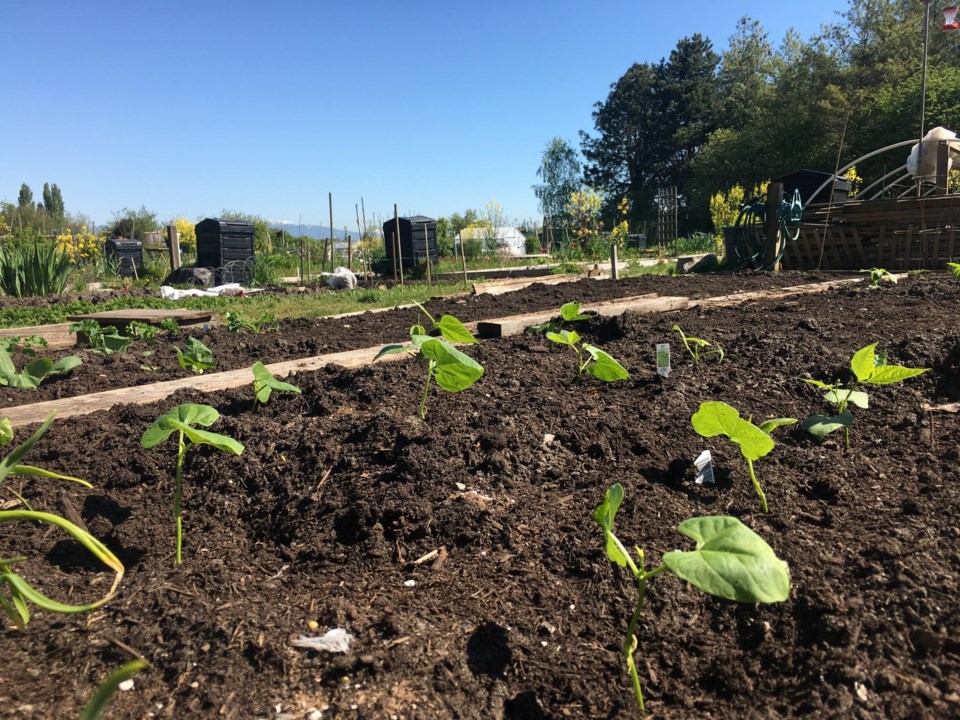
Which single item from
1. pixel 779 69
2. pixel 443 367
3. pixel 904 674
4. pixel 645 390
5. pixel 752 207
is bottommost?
pixel 904 674

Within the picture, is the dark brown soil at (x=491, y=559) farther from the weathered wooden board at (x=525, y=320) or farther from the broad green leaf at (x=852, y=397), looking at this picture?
the weathered wooden board at (x=525, y=320)

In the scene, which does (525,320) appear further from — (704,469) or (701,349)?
(704,469)

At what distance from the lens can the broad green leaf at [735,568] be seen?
1.08 m

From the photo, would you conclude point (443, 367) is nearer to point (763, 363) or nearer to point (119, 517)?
point (119, 517)

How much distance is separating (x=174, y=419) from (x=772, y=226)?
9.81 m

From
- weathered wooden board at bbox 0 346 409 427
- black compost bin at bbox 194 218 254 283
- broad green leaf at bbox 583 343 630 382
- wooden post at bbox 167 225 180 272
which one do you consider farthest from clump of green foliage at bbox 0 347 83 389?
black compost bin at bbox 194 218 254 283

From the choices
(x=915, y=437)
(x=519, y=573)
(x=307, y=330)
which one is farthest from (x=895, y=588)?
(x=307, y=330)

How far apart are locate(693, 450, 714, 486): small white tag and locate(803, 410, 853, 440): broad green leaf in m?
0.40

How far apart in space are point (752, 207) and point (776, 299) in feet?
15.6

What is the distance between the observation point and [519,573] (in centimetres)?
163

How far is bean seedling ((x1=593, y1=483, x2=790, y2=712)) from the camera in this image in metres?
1.08

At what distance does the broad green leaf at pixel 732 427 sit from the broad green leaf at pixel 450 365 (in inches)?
30.3

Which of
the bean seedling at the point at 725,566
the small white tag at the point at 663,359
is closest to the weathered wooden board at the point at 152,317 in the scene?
the small white tag at the point at 663,359

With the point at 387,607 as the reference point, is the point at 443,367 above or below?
above
